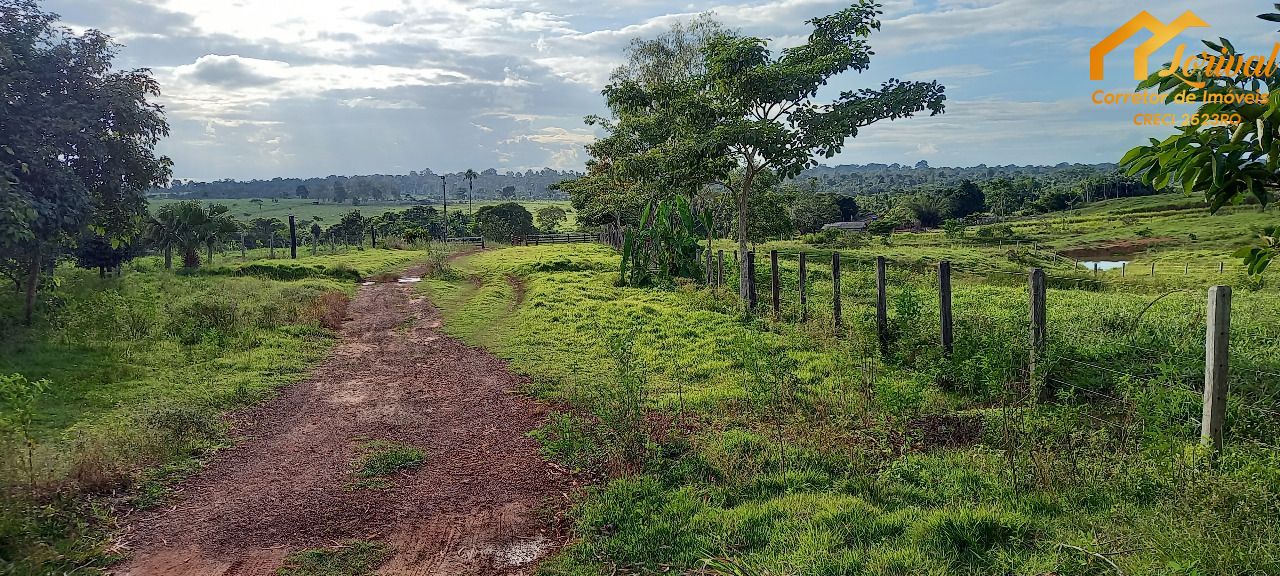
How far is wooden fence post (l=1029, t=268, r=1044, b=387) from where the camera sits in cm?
776

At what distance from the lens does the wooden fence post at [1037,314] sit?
25.5 feet

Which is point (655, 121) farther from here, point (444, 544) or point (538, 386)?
point (444, 544)

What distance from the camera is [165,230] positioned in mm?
33469

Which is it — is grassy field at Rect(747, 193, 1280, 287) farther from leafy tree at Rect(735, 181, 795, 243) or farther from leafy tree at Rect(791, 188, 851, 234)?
leafy tree at Rect(791, 188, 851, 234)

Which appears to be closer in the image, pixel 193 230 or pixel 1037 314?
pixel 1037 314

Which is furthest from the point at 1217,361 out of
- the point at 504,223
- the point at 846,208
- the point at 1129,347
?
the point at 846,208

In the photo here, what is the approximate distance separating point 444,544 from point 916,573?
3.70 meters

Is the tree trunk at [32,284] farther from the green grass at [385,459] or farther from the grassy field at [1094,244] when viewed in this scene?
the grassy field at [1094,244]

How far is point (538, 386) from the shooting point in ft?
34.9

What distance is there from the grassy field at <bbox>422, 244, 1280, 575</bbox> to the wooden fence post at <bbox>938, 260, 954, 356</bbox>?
0.17 m

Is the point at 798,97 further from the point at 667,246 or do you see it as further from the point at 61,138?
the point at 61,138

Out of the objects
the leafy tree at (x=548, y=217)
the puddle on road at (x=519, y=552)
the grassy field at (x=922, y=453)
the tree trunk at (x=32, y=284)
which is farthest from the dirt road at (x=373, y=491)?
the leafy tree at (x=548, y=217)

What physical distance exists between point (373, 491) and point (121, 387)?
21.9 feet

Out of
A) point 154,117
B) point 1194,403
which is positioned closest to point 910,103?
point 1194,403
